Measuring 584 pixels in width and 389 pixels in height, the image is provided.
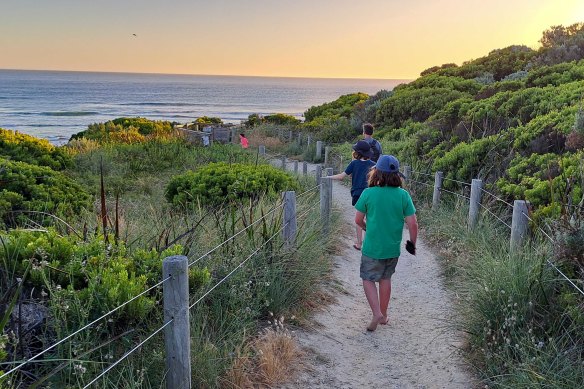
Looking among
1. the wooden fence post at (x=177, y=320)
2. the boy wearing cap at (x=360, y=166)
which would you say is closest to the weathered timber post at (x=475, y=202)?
the boy wearing cap at (x=360, y=166)

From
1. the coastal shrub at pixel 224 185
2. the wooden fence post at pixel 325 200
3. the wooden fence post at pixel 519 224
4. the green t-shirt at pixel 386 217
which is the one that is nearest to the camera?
the green t-shirt at pixel 386 217

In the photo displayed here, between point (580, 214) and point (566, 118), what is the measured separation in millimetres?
5508

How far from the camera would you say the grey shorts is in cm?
580

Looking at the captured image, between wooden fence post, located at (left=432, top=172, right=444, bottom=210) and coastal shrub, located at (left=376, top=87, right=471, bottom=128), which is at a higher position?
coastal shrub, located at (left=376, top=87, right=471, bottom=128)

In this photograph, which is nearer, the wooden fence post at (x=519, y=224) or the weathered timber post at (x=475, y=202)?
the wooden fence post at (x=519, y=224)

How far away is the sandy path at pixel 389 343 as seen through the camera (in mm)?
4922

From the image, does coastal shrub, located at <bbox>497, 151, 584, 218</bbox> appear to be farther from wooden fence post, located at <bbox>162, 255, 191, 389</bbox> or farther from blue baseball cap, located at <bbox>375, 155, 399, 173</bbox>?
wooden fence post, located at <bbox>162, 255, 191, 389</bbox>

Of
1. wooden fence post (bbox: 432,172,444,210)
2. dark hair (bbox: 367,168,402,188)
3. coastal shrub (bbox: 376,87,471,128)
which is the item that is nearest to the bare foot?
dark hair (bbox: 367,168,402,188)

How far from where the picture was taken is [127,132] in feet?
81.2

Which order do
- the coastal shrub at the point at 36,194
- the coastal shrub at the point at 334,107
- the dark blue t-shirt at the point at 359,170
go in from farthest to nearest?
the coastal shrub at the point at 334,107
the coastal shrub at the point at 36,194
the dark blue t-shirt at the point at 359,170

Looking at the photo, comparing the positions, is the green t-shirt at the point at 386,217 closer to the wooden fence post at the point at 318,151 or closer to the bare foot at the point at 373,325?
the bare foot at the point at 373,325

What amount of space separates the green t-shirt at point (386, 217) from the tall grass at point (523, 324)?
91 centimetres

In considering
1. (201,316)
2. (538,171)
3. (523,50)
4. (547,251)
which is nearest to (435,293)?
(547,251)

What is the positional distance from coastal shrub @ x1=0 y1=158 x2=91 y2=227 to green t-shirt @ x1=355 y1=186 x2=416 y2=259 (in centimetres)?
499
